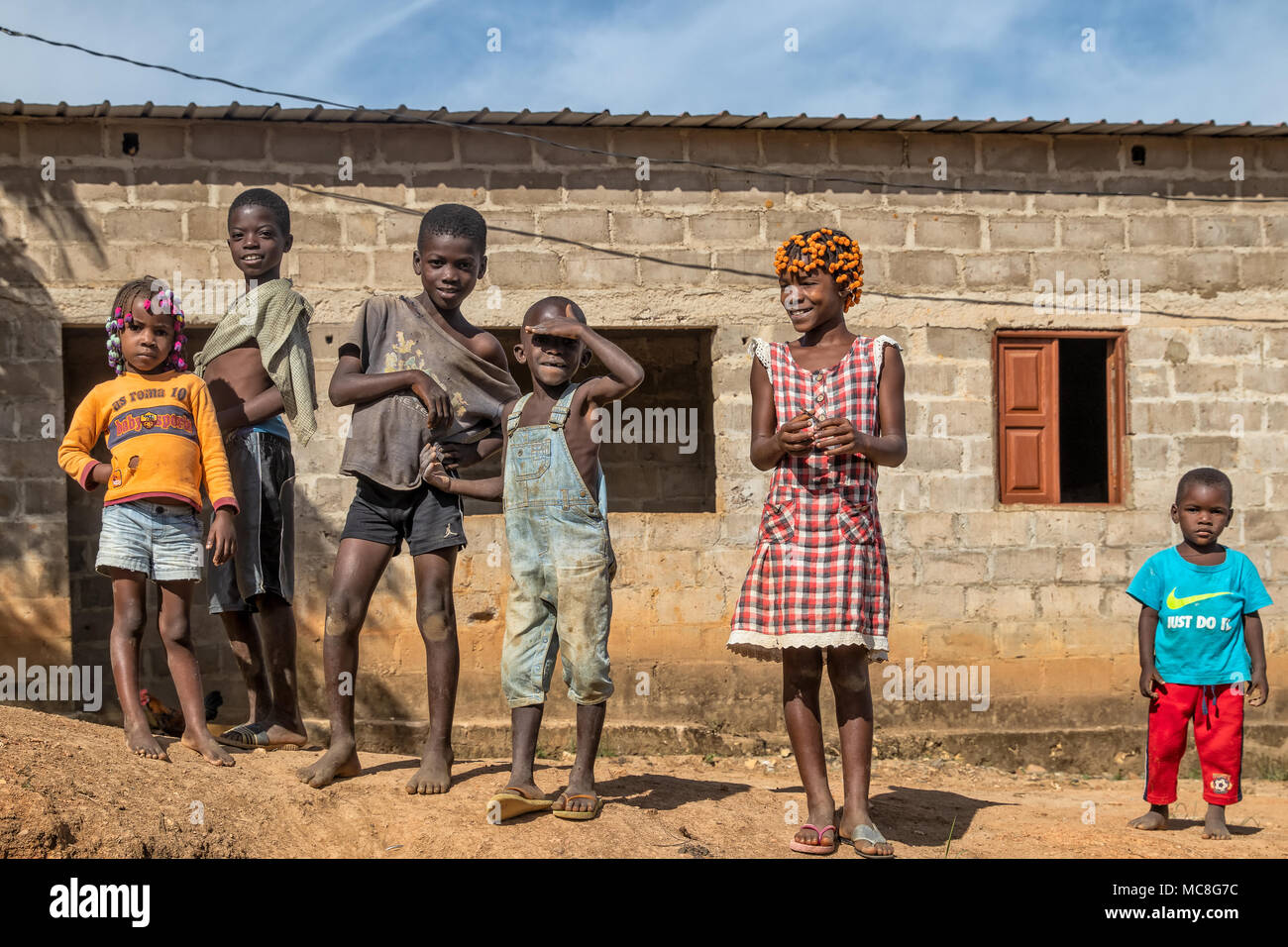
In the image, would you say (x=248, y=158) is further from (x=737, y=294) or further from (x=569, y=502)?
(x=569, y=502)

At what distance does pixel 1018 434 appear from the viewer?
7.83m

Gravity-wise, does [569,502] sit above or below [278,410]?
below

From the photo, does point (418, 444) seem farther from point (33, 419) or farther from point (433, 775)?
point (33, 419)

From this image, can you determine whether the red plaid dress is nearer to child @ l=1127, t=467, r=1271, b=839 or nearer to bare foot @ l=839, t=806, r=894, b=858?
bare foot @ l=839, t=806, r=894, b=858

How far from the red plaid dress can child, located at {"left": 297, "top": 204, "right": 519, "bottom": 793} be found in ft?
3.48

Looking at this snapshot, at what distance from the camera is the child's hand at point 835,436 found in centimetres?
386

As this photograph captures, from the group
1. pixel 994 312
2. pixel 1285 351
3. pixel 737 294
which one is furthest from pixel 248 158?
pixel 1285 351

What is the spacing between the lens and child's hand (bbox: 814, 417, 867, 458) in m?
3.86

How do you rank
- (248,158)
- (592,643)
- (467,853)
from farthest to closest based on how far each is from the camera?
(248,158) → (592,643) → (467,853)

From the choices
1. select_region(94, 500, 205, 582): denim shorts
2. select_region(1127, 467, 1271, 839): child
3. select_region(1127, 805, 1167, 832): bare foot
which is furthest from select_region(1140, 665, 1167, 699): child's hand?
select_region(94, 500, 205, 582): denim shorts

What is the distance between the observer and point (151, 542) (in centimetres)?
428

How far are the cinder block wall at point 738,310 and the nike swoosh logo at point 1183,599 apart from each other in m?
2.34

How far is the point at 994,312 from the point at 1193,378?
4.37ft

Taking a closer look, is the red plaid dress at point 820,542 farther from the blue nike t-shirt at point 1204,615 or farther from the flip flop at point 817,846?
the blue nike t-shirt at point 1204,615
